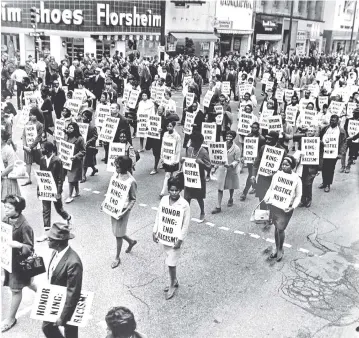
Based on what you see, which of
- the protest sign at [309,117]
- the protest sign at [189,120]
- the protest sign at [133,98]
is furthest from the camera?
the protest sign at [133,98]

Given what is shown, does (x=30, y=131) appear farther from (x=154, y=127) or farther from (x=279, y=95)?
(x=279, y=95)

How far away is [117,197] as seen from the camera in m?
7.11

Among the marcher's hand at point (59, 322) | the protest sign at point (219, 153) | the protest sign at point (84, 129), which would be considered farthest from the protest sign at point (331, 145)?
the marcher's hand at point (59, 322)

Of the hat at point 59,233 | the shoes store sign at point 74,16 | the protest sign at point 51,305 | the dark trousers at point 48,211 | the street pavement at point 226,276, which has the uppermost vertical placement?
the shoes store sign at point 74,16

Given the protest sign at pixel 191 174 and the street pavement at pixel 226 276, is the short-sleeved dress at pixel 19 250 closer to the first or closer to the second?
the street pavement at pixel 226 276

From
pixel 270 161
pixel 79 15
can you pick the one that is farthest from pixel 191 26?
pixel 270 161

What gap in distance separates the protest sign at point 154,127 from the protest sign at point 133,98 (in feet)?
10.3

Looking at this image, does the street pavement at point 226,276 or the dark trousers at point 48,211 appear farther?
the dark trousers at point 48,211

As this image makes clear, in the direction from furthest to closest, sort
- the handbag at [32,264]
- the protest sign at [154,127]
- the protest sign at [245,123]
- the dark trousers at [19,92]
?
the dark trousers at [19,92]
the protest sign at [245,123]
the protest sign at [154,127]
the handbag at [32,264]

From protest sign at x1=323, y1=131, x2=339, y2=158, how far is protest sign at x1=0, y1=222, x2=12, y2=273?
7.30m

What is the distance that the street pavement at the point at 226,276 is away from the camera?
19.8 ft

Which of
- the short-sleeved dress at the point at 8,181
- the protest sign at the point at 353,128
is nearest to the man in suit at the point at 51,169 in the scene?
the short-sleeved dress at the point at 8,181

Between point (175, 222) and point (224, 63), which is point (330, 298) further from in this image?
point (224, 63)

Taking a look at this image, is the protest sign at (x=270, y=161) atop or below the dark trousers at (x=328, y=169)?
atop
